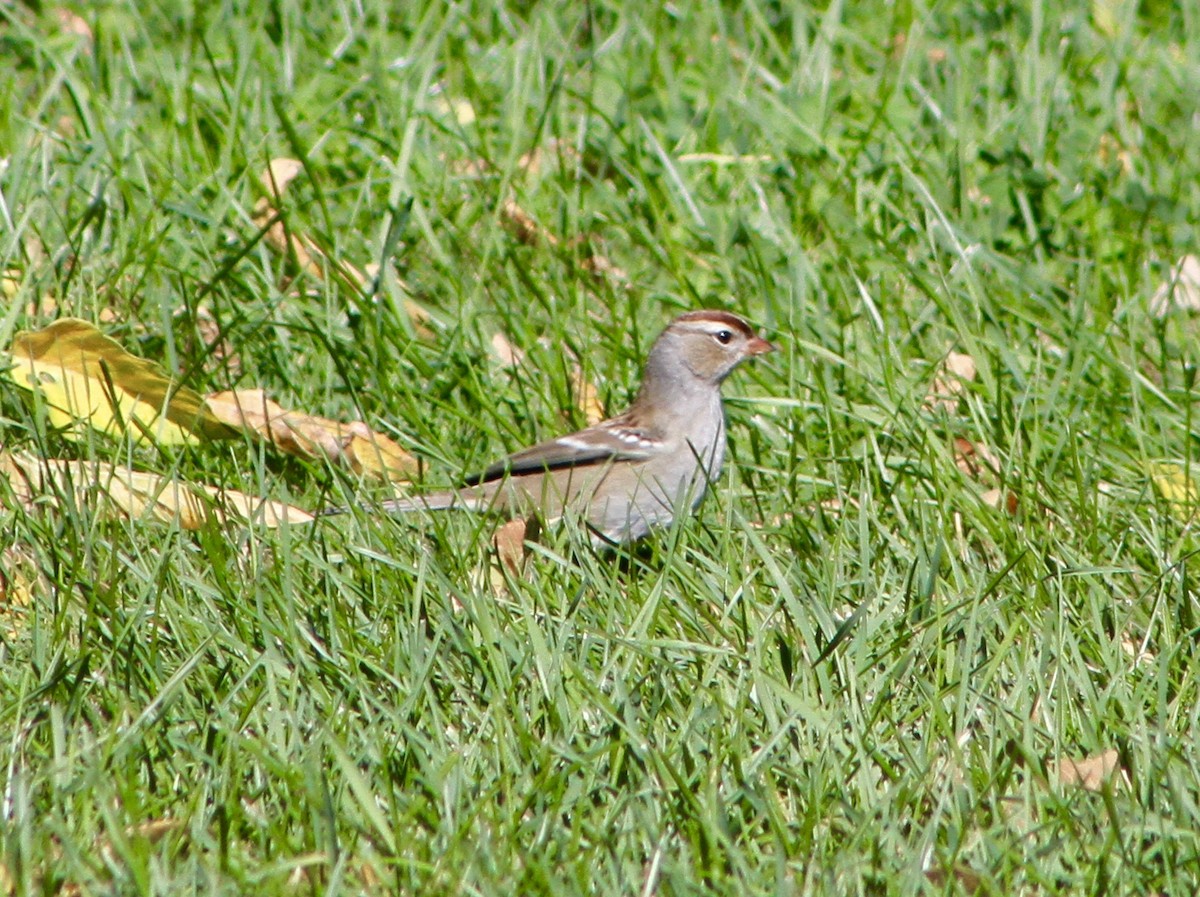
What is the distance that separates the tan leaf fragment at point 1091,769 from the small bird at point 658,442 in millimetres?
1756

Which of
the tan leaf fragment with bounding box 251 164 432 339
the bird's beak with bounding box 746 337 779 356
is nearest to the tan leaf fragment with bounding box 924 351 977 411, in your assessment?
the bird's beak with bounding box 746 337 779 356

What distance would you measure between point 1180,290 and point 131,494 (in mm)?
3692

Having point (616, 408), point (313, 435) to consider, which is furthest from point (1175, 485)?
point (313, 435)

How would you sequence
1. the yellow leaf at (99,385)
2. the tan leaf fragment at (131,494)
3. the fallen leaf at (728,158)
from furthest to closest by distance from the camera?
1. the fallen leaf at (728,158)
2. the yellow leaf at (99,385)
3. the tan leaf fragment at (131,494)

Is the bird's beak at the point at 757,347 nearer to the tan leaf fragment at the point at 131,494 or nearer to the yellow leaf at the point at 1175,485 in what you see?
the yellow leaf at the point at 1175,485

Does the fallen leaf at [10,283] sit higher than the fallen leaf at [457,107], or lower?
lower

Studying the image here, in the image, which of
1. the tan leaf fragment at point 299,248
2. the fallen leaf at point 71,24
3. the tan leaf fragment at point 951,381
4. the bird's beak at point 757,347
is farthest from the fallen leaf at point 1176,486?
the fallen leaf at point 71,24

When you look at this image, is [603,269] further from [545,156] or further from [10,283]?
[10,283]

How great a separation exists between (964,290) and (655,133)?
1.61m

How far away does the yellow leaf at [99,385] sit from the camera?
4715 millimetres

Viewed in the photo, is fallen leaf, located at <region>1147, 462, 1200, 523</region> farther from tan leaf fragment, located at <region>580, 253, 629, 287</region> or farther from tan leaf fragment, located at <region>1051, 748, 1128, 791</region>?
tan leaf fragment, located at <region>580, 253, 629, 287</region>

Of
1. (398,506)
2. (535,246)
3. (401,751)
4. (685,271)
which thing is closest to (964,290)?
(685,271)

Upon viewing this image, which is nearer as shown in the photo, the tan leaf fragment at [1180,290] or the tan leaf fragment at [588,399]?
the tan leaf fragment at [588,399]

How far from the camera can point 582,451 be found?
5.09 metres
